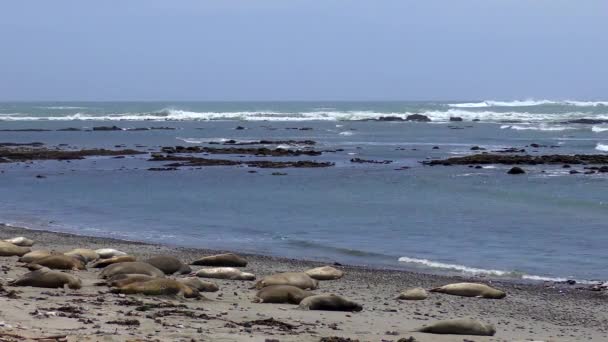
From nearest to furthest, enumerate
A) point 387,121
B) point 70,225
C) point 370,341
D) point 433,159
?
point 370,341 < point 70,225 < point 433,159 < point 387,121

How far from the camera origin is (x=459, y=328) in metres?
9.42

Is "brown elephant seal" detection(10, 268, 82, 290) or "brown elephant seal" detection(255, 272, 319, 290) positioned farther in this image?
"brown elephant seal" detection(255, 272, 319, 290)

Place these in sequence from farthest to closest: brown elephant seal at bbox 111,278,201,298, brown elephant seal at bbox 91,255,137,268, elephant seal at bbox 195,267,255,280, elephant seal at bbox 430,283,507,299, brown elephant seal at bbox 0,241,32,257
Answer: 1. brown elephant seal at bbox 0,241,32,257
2. brown elephant seal at bbox 91,255,137,268
3. elephant seal at bbox 195,267,255,280
4. elephant seal at bbox 430,283,507,299
5. brown elephant seal at bbox 111,278,201,298

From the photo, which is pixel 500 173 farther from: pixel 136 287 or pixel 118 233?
pixel 136 287

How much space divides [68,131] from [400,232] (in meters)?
58.0

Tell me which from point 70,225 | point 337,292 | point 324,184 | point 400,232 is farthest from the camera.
Result: point 324,184

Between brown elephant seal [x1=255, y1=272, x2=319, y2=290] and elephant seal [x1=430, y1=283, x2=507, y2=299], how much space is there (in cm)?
180

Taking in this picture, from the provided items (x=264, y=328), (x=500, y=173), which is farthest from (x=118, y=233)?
(x=500, y=173)

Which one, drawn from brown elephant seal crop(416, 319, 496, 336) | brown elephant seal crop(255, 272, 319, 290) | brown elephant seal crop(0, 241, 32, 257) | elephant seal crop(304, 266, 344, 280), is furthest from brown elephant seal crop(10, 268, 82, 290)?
brown elephant seal crop(416, 319, 496, 336)

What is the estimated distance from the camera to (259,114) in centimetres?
11219

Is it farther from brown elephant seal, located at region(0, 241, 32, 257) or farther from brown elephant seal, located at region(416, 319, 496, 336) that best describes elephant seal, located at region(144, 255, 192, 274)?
brown elephant seal, located at region(416, 319, 496, 336)

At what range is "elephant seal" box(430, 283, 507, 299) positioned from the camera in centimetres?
1240

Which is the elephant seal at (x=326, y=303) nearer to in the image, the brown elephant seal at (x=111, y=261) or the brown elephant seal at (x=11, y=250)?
the brown elephant seal at (x=111, y=261)

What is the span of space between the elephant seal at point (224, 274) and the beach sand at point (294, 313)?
0.21 m
